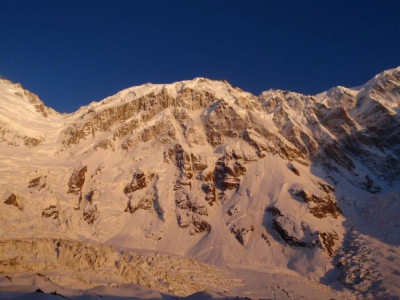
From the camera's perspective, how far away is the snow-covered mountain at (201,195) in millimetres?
56719

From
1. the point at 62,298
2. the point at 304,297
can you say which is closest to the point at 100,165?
the point at 304,297

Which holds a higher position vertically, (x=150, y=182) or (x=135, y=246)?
(x=150, y=182)

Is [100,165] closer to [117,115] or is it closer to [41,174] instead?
[41,174]

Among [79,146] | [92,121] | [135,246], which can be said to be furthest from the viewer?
[92,121]

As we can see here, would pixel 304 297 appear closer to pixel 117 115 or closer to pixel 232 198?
pixel 232 198

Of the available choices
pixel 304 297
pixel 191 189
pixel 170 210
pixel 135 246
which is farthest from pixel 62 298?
pixel 191 189

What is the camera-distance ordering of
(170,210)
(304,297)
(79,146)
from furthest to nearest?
(79,146), (170,210), (304,297)

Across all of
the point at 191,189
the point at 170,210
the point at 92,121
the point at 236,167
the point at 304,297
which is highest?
the point at 92,121

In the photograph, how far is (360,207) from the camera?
A: 93.2 m

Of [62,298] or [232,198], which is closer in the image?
[62,298]

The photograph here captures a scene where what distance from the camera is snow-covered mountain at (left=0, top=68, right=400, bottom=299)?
56.7 meters

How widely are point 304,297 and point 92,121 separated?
88434mm

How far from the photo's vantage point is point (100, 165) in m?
98.7

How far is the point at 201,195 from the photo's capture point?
91875 millimetres
